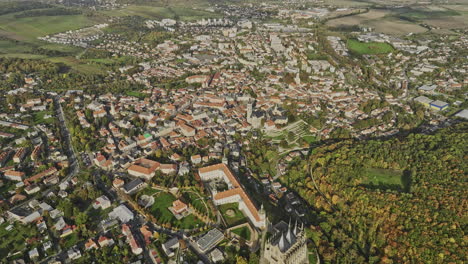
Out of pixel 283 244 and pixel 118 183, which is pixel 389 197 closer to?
pixel 283 244

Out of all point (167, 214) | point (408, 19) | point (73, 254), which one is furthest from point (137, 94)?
point (408, 19)

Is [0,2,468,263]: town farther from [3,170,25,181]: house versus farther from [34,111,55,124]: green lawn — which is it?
[34,111,55,124]: green lawn

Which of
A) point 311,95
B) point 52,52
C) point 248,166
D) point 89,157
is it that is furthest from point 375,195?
point 52,52

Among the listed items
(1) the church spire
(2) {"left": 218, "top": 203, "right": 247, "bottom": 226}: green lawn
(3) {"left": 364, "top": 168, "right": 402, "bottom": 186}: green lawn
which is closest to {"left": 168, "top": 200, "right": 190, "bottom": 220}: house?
(2) {"left": 218, "top": 203, "right": 247, "bottom": 226}: green lawn

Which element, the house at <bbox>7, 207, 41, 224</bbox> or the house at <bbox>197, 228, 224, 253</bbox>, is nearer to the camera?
the house at <bbox>197, 228, 224, 253</bbox>

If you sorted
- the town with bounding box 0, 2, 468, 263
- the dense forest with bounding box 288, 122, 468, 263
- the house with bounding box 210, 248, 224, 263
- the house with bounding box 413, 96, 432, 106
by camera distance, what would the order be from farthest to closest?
1. the house with bounding box 413, 96, 432, 106
2. the town with bounding box 0, 2, 468, 263
3. the dense forest with bounding box 288, 122, 468, 263
4. the house with bounding box 210, 248, 224, 263

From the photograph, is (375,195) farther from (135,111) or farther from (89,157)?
(135,111)
